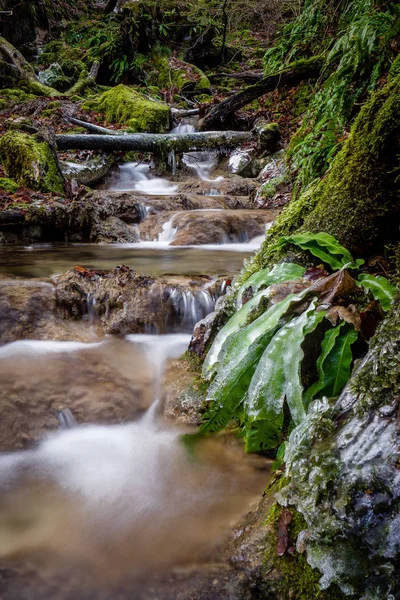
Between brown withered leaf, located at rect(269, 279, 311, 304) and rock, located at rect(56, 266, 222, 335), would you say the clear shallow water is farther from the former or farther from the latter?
brown withered leaf, located at rect(269, 279, 311, 304)

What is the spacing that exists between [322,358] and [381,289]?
0.40 m

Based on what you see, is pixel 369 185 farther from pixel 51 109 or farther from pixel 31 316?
pixel 51 109

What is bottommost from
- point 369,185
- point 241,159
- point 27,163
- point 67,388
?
A: point 67,388

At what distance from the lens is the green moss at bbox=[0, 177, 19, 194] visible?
22.3 ft

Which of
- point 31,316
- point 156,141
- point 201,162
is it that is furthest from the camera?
point 201,162

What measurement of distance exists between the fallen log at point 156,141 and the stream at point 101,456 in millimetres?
5968

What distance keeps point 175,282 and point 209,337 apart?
1.38 meters

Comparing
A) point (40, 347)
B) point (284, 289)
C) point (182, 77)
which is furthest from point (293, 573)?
point (182, 77)

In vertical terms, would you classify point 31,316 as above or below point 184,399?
below

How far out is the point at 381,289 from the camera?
1653 millimetres

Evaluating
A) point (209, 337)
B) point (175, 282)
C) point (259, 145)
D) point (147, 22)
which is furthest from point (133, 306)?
point (147, 22)

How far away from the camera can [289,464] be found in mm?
1280

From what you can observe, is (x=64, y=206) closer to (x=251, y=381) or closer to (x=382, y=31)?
(x=382, y=31)

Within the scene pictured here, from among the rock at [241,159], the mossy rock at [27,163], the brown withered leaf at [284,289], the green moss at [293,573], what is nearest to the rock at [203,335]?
the brown withered leaf at [284,289]
